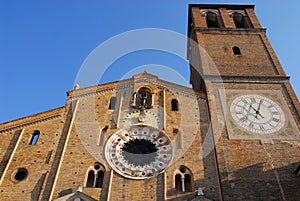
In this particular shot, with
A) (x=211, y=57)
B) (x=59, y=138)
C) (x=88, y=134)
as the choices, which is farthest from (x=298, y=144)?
(x=59, y=138)

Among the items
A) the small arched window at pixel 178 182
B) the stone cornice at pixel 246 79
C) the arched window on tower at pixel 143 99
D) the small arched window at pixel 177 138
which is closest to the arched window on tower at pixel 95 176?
the small arched window at pixel 178 182

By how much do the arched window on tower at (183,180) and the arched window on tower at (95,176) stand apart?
2238 mm

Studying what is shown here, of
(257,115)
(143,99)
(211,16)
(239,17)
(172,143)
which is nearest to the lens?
(172,143)

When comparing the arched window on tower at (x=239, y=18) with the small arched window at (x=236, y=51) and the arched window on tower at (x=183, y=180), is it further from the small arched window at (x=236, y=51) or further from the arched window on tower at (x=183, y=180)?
the arched window on tower at (x=183, y=180)

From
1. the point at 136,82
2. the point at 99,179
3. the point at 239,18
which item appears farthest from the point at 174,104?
the point at 239,18

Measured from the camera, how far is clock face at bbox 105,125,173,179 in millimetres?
11711

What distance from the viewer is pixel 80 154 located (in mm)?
12148

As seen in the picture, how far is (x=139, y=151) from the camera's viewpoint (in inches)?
500

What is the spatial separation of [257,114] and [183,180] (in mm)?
4205

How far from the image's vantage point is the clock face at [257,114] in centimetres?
1337

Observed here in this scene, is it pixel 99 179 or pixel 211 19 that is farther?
pixel 211 19

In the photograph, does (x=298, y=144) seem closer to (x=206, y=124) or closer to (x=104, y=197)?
(x=206, y=124)

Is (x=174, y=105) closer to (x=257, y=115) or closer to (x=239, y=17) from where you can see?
(x=257, y=115)

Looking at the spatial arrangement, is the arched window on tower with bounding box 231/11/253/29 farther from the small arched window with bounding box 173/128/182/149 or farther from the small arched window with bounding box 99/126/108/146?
the small arched window with bounding box 99/126/108/146
